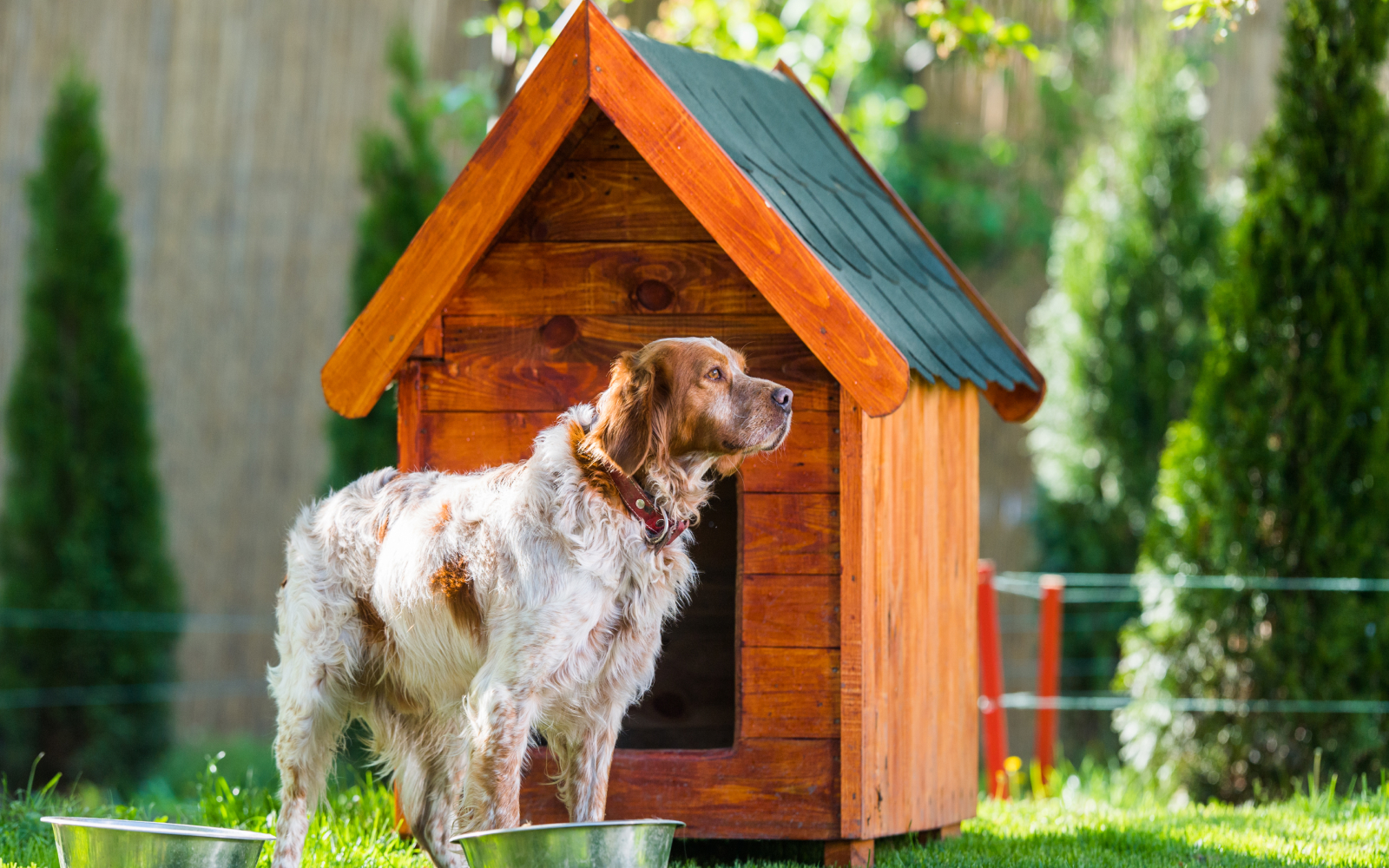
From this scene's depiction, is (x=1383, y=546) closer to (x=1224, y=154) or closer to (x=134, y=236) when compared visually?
(x=1224, y=154)

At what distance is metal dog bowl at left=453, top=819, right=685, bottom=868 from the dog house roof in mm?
1439

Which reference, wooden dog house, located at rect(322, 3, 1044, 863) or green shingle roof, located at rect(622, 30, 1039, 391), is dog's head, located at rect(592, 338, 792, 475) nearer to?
wooden dog house, located at rect(322, 3, 1044, 863)

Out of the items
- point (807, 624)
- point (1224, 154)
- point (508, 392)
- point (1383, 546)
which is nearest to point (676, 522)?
point (807, 624)

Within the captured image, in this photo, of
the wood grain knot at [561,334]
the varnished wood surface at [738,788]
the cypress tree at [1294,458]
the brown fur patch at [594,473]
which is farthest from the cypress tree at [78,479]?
the brown fur patch at [594,473]

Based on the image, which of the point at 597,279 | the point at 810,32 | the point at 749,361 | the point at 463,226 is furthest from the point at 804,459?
the point at 810,32

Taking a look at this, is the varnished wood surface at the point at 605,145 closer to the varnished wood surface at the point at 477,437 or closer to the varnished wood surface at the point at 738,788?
the varnished wood surface at the point at 477,437

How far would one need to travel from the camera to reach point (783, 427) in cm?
379

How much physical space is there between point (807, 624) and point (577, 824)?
1.45m

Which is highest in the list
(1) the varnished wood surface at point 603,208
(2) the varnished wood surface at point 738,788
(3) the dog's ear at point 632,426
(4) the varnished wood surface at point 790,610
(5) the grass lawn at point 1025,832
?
(1) the varnished wood surface at point 603,208

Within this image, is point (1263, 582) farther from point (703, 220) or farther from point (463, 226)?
point (463, 226)

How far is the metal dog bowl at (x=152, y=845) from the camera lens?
3047 mm

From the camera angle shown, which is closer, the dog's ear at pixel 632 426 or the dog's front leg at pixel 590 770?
the dog's ear at pixel 632 426

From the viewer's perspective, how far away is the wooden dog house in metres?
4.06

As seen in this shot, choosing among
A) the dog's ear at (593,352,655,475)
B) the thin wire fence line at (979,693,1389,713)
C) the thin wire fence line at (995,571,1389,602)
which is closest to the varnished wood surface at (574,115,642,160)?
the dog's ear at (593,352,655,475)
